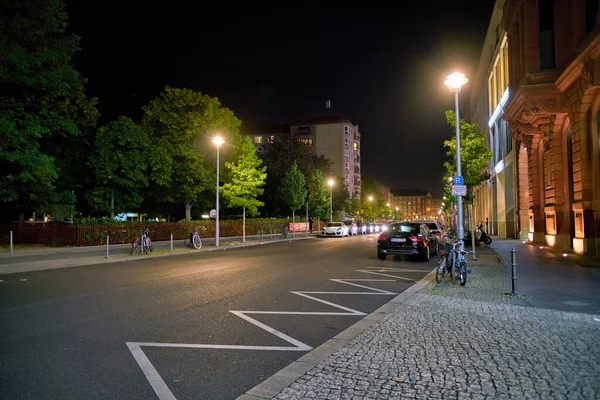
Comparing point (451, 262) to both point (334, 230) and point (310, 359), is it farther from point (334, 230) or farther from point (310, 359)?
point (334, 230)

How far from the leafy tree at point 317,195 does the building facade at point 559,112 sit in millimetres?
28203

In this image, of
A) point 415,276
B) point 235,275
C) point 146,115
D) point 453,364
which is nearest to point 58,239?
point 146,115

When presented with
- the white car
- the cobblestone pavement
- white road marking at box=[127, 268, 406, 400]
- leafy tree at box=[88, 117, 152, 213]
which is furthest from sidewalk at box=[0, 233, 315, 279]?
the white car

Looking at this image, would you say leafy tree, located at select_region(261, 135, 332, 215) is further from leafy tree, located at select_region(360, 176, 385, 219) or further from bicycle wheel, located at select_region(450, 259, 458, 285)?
leafy tree, located at select_region(360, 176, 385, 219)

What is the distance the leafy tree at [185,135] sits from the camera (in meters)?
35.1

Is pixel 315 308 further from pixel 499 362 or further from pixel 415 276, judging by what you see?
pixel 415 276

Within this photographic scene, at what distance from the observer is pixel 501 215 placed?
127 ft

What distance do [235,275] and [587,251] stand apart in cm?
1416

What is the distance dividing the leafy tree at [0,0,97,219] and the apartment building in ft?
241

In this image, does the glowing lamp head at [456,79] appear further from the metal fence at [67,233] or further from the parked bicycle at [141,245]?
the metal fence at [67,233]

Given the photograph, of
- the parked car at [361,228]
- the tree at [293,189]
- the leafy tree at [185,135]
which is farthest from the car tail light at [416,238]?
the parked car at [361,228]

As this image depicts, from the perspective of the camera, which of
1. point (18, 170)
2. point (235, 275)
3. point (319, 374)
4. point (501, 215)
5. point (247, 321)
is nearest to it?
point (319, 374)

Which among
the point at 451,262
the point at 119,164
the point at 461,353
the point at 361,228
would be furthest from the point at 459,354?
the point at 361,228

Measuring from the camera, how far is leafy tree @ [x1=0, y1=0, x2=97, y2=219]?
871 inches
